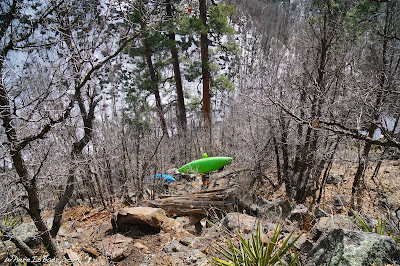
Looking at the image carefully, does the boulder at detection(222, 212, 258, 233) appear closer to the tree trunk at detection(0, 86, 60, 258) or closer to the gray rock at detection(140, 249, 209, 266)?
the gray rock at detection(140, 249, 209, 266)

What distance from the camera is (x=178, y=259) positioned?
12.6 ft

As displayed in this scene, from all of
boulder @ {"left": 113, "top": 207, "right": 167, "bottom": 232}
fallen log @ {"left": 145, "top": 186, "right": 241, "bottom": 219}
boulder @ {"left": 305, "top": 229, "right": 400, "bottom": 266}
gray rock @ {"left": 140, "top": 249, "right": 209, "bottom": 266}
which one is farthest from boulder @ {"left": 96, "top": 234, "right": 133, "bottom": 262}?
boulder @ {"left": 305, "top": 229, "right": 400, "bottom": 266}

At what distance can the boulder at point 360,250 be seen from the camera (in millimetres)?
2205

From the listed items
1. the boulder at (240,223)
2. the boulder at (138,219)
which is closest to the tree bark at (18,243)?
the boulder at (138,219)

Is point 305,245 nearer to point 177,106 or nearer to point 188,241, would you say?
point 188,241

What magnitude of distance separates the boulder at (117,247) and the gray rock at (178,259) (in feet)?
1.53

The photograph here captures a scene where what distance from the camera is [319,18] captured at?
6.20 metres

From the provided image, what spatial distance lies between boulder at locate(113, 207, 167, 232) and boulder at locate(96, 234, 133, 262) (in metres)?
0.34

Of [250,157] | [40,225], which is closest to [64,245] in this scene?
[40,225]

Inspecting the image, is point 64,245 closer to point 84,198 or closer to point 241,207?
point 241,207

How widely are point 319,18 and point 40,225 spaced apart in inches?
291

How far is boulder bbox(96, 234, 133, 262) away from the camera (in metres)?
4.13

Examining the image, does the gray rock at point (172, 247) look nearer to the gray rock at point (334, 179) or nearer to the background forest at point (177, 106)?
the background forest at point (177, 106)

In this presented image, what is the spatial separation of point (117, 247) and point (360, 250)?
12.2 ft
